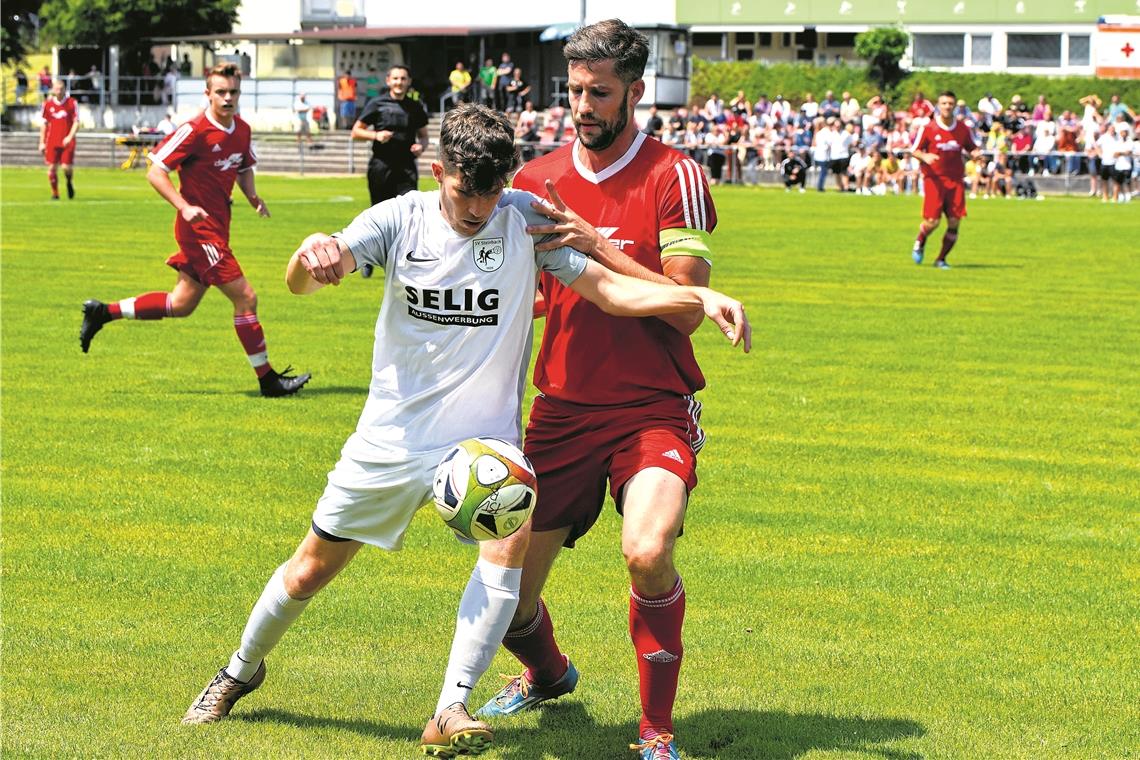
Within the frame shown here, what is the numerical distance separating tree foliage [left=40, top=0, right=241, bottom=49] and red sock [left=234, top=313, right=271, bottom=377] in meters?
58.0

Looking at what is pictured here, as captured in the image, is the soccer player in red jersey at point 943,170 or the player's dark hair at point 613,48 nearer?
the player's dark hair at point 613,48

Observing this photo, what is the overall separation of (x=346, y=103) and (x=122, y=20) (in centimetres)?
1604

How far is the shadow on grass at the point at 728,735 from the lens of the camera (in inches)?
216

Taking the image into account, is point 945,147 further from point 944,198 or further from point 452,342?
point 452,342

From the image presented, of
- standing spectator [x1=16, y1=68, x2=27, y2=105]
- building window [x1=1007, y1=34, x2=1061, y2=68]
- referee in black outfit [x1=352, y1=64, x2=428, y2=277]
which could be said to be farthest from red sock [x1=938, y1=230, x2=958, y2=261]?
standing spectator [x1=16, y1=68, x2=27, y2=105]

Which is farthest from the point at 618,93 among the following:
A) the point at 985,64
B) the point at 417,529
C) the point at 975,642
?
the point at 985,64

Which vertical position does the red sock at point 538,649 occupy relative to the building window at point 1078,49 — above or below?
below

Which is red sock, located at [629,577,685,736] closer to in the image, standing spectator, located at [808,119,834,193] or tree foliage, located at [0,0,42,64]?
standing spectator, located at [808,119,834,193]

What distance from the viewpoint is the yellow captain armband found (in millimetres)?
5520

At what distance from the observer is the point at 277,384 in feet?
40.8

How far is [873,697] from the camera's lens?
6.04 m

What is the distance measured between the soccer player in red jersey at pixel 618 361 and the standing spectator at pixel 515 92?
46.8 meters

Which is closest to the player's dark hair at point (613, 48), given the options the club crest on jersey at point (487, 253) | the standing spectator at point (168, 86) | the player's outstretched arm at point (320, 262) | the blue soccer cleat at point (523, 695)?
the club crest on jersey at point (487, 253)

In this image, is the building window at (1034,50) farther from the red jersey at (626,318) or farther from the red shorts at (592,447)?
the red shorts at (592,447)
